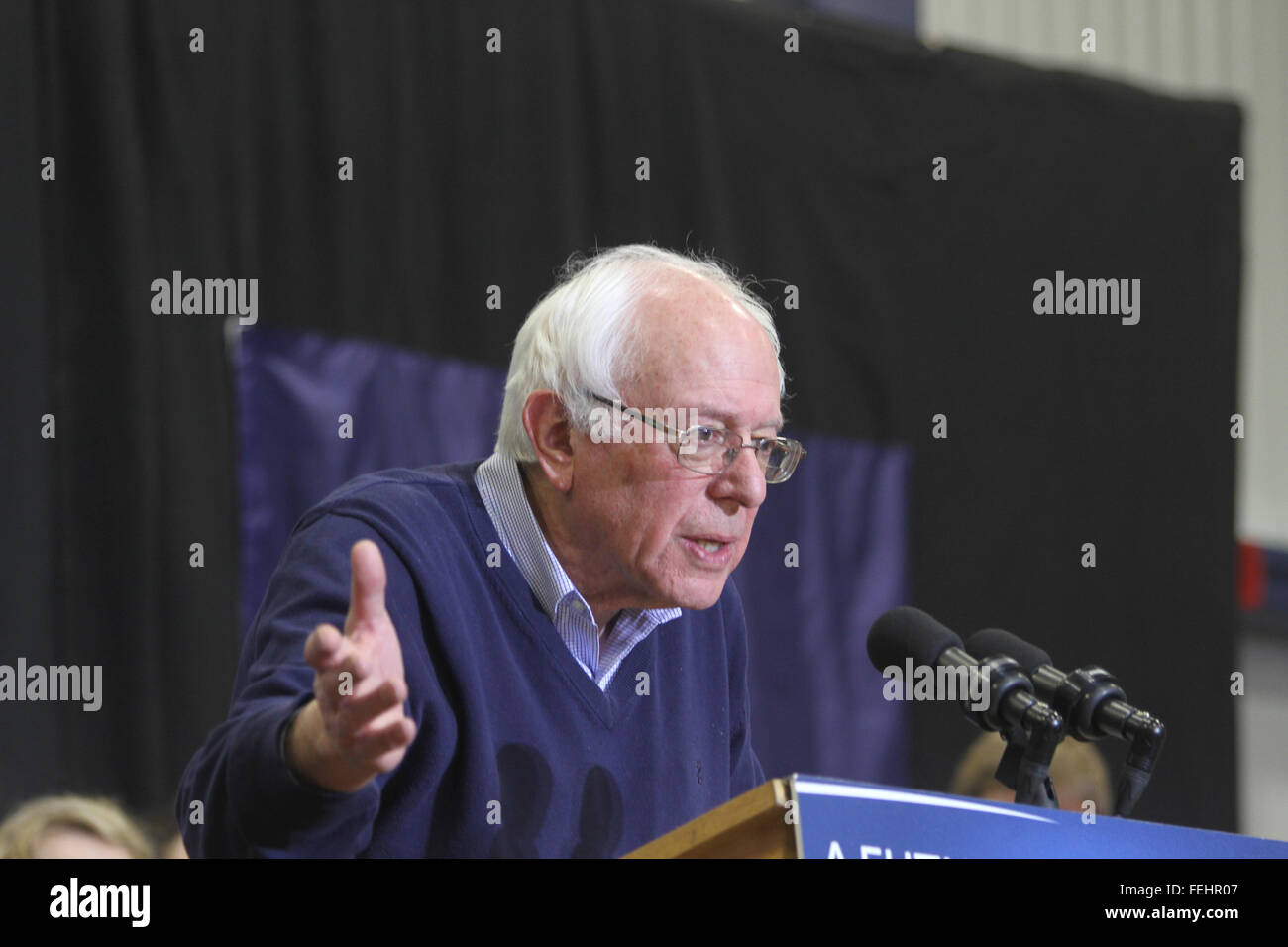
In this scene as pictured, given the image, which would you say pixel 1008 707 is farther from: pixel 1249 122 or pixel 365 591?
pixel 1249 122

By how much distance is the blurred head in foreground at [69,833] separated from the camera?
288cm

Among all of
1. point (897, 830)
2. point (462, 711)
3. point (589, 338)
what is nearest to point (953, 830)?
point (897, 830)

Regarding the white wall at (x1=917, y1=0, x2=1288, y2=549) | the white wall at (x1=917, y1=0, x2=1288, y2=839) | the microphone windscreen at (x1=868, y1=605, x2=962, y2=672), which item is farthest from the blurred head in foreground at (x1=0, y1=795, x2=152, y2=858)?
the white wall at (x1=917, y1=0, x2=1288, y2=549)

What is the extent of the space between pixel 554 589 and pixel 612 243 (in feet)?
7.68

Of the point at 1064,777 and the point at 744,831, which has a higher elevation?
the point at 744,831

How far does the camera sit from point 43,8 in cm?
346

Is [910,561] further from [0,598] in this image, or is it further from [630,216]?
[0,598]

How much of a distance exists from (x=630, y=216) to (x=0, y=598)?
1922 millimetres

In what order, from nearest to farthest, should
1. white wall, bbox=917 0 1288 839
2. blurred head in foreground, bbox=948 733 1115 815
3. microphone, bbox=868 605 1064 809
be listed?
microphone, bbox=868 605 1064 809, blurred head in foreground, bbox=948 733 1115 815, white wall, bbox=917 0 1288 839

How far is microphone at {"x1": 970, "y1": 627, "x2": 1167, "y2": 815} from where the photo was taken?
1.69 meters

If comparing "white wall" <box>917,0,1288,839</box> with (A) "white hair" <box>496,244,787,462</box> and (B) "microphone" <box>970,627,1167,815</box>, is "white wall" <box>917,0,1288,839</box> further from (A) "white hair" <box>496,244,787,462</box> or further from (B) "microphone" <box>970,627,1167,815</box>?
(B) "microphone" <box>970,627,1167,815</box>

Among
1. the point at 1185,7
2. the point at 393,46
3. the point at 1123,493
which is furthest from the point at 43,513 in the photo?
the point at 1185,7

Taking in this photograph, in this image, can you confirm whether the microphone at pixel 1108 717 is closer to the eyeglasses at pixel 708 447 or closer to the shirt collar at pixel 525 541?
the eyeglasses at pixel 708 447

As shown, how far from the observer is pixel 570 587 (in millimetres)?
2105
